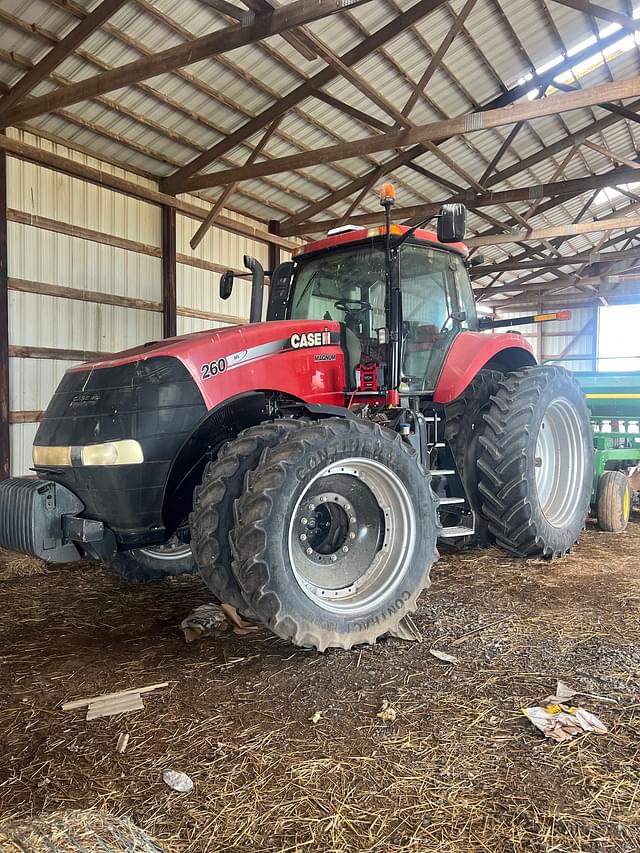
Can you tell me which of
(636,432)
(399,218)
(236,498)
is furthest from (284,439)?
(399,218)

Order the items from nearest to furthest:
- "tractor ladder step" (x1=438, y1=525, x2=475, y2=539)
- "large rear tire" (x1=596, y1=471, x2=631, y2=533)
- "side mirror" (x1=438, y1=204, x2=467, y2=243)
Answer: "side mirror" (x1=438, y1=204, x2=467, y2=243) → "tractor ladder step" (x1=438, y1=525, x2=475, y2=539) → "large rear tire" (x1=596, y1=471, x2=631, y2=533)

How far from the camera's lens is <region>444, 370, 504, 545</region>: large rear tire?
4.88 meters

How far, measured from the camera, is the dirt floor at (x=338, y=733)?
6.55 ft

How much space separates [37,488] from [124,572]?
1334mm

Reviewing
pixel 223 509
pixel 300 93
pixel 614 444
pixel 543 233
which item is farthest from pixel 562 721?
pixel 543 233

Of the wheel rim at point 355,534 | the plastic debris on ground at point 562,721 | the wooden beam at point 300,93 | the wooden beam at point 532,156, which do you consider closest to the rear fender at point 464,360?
the wheel rim at point 355,534

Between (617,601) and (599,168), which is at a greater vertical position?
(599,168)

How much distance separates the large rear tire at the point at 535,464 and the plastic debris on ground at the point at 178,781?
3.10 meters

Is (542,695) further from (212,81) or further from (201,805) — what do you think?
(212,81)

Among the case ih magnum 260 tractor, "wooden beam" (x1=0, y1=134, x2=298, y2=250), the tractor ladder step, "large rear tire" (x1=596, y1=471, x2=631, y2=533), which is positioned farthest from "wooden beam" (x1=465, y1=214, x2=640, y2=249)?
the tractor ladder step

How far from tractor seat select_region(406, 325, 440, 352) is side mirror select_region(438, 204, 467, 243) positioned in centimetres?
85

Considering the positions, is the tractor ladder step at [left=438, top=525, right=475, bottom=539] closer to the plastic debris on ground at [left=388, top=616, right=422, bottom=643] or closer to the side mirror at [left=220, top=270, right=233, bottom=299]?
the plastic debris on ground at [left=388, top=616, right=422, bottom=643]

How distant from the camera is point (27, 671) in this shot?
3129 mm

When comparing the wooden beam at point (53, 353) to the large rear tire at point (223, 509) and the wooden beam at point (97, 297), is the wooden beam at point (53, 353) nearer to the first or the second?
the wooden beam at point (97, 297)
